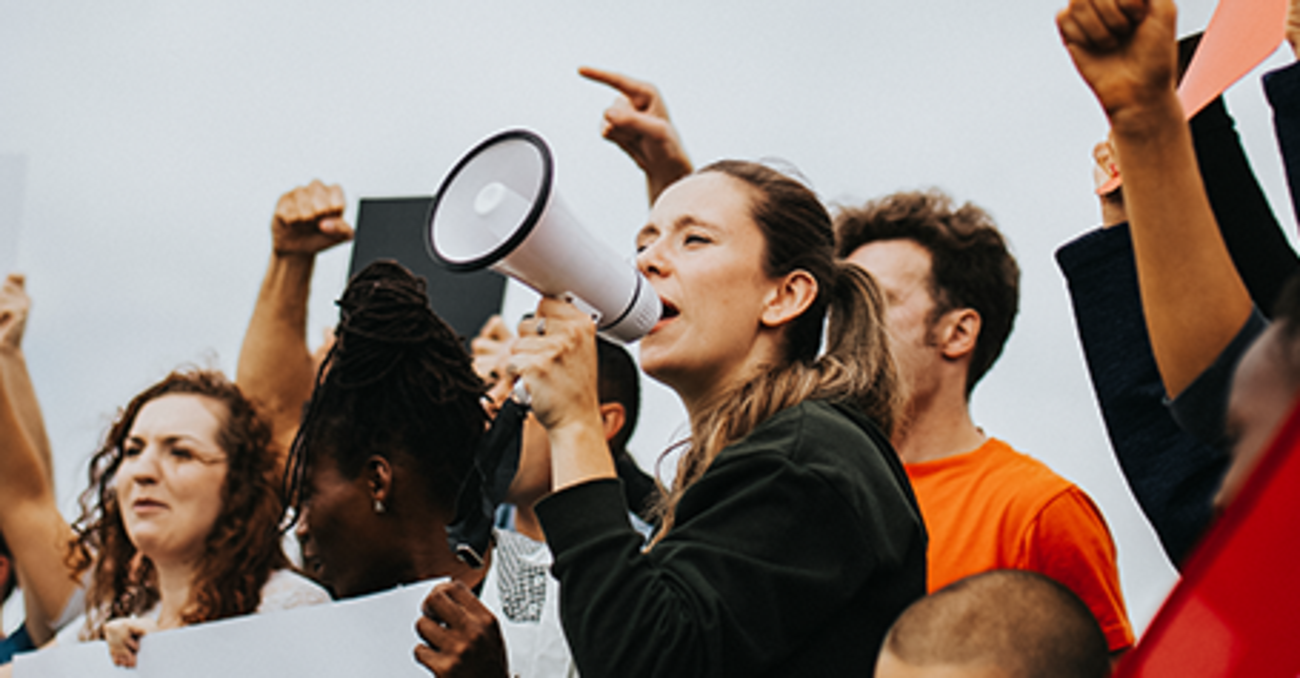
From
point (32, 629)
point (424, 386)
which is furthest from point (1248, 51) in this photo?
point (32, 629)

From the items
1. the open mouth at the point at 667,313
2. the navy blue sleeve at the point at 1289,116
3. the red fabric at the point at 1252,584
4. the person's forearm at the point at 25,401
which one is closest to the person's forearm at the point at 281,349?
the person's forearm at the point at 25,401

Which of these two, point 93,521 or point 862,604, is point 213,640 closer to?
point 93,521

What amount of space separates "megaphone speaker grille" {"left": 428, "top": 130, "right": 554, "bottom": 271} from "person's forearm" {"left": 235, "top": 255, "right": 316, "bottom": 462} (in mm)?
1310

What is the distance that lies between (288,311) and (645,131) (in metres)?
1.17

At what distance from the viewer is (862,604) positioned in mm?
1500

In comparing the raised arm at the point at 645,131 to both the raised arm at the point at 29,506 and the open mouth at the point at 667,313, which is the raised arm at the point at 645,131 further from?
the raised arm at the point at 29,506

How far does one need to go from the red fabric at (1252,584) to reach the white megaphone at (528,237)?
3.87ft

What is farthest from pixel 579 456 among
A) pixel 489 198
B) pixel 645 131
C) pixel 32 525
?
pixel 32 525

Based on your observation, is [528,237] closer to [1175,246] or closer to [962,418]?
[1175,246]

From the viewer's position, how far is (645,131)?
266 centimetres

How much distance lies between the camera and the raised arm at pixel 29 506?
2990 millimetres

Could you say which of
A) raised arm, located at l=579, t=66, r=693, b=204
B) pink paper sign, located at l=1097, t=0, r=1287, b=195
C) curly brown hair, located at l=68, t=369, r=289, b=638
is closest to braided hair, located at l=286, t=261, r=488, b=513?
curly brown hair, located at l=68, t=369, r=289, b=638

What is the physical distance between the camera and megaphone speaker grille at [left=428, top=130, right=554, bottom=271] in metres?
1.73

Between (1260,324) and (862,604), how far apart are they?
0.63 meters
